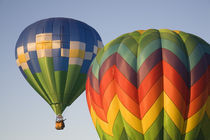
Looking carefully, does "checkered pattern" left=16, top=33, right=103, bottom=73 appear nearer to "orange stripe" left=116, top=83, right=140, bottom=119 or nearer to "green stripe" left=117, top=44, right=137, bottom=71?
"green stripe" left=117, top=44, right=137, bottom=71

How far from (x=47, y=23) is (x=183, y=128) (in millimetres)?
11152

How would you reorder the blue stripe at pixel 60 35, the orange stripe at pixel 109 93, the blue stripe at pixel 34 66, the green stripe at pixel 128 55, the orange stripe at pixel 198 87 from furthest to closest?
the blue stripe at pixel 60 35, the blue stripe at pixel 34 66, the orange stripe at pixel 109 93, the green stripe at pixel 128 55, the orange stripe at pixel 198 87

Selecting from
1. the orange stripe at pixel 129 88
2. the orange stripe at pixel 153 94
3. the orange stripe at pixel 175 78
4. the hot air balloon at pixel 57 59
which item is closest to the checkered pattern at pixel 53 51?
the hot air balloon at pixel 57 59

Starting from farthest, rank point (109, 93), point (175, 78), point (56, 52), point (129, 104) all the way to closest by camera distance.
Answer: point (56, 52) < point (109, 93) < point (129, 104) < point (175, 78)

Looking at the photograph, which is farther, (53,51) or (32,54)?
(32,54)

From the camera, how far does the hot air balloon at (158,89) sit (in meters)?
14.9

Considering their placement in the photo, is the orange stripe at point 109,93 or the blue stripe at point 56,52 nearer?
the orange stripe at point 109,93

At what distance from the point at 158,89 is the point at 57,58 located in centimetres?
952

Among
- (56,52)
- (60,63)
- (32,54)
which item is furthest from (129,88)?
(32,54)

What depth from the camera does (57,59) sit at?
2355cm

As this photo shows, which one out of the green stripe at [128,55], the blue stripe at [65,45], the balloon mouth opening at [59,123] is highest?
the green stripe at [128,55]

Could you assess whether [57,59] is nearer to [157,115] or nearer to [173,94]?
[157,115]

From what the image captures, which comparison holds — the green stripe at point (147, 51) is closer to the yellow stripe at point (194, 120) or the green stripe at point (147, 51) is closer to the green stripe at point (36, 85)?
the yellow stripe at point (194, 120)

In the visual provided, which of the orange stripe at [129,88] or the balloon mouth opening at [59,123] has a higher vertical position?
the orange stripe at [129,88]
